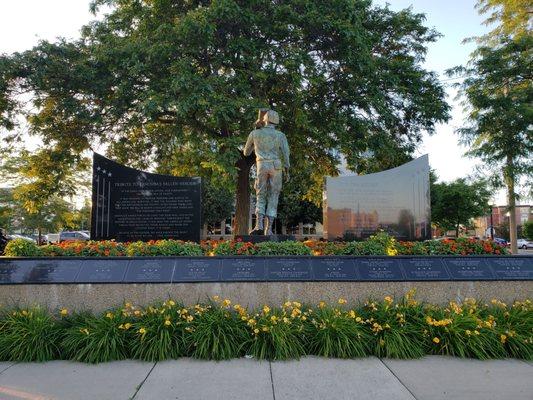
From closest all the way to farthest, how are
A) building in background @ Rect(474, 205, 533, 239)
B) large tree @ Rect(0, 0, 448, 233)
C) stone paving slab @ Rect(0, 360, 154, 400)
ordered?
stone paving slab @ Rect(0, 360, 154, 400) < large tree @ Rect(0, 0, 448, 233) < building in background @ Rect(474, 205, 533, 239)

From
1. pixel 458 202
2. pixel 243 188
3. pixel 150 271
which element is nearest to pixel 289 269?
pixel 150 271

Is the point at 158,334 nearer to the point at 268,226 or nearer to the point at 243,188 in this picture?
the point at 268,226

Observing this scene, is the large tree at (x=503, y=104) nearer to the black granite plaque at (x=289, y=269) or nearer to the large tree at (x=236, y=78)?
the large tree at (x=236, y=78)

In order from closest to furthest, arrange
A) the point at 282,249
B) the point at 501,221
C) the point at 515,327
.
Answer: the point at 515,327 → the point at 282,249 → the point at 501,221

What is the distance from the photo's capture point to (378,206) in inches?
481

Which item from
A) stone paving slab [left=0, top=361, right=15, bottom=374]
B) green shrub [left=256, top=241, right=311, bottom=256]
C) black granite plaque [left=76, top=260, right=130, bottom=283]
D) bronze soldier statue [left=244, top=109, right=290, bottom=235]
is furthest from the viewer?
bronze soldier statue [left=244, top=109, right=290, bottom=235]

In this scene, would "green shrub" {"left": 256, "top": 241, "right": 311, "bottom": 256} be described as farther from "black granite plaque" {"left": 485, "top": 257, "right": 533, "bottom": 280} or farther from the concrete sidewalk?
"black granite plaque" {"left": 485, "top": 257, "right": 533, "bottom": 280}

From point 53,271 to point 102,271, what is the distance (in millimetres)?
774

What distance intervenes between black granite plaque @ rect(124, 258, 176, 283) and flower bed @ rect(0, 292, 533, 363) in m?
0.79

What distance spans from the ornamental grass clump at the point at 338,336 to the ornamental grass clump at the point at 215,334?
89 cm

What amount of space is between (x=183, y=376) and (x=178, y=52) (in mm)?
10894

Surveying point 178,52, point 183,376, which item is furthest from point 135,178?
point 183,376

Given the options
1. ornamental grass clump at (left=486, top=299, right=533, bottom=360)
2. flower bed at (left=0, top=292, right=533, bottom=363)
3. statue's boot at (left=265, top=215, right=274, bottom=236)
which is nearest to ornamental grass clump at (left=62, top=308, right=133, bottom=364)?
flower bed at (left=0, top=292, right=533, bottom=363)

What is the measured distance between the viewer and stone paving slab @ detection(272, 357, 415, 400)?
4191 millimetres
